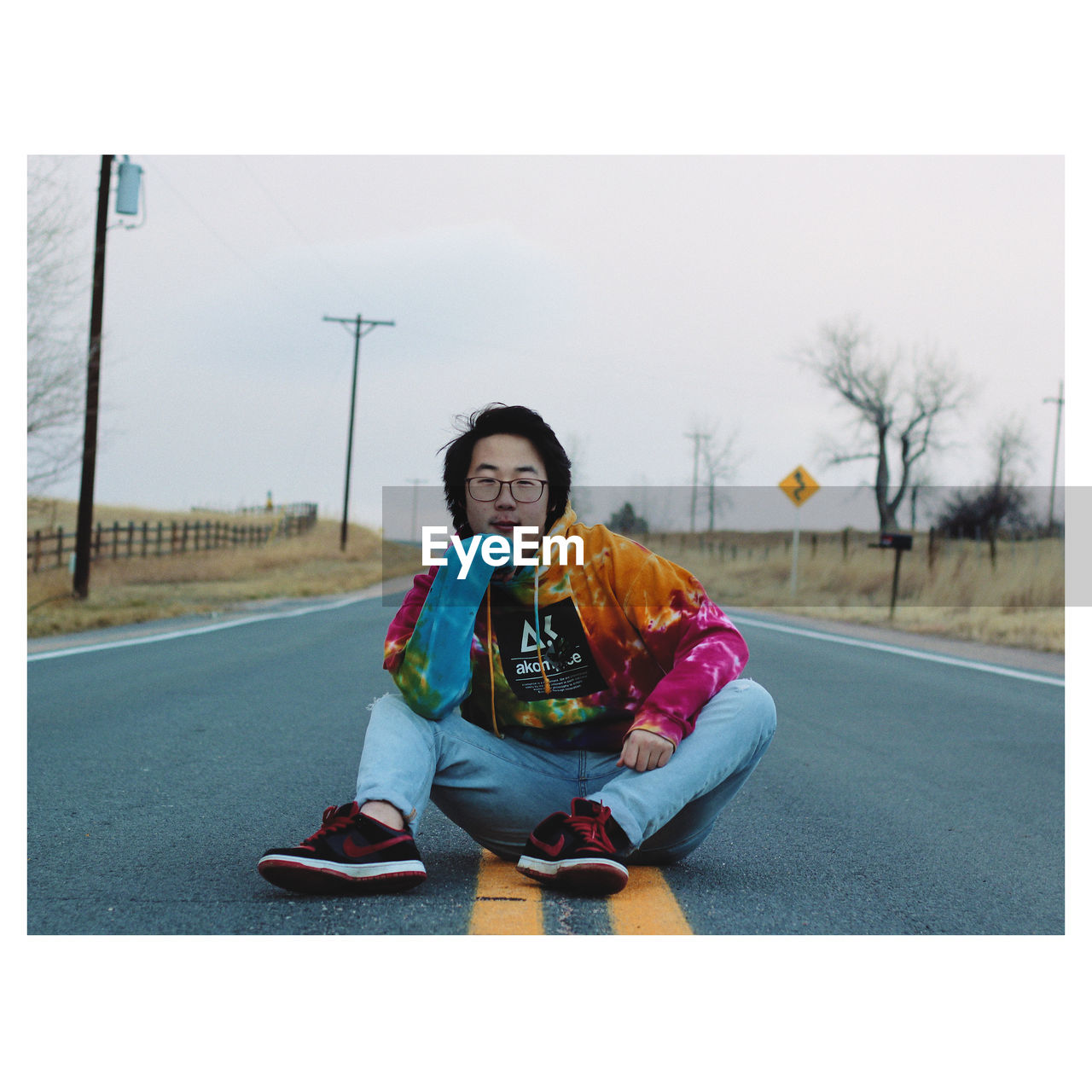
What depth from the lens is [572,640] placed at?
256cm

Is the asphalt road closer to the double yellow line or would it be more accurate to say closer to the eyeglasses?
the double yellow line

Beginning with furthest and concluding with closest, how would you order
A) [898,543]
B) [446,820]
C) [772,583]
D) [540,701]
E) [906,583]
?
[772,583] → [906,583] → [898,543] → [446,820] → [540,701]

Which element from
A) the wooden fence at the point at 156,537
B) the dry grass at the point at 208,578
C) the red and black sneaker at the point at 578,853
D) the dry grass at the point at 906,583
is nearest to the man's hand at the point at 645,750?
the red and black sneaker at the point at 578,853

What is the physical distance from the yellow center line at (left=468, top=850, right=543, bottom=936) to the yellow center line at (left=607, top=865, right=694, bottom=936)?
0.18 meters

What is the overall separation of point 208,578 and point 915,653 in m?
19.2

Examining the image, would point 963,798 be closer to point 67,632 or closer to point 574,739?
point 574,739

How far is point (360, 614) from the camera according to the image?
14.7m

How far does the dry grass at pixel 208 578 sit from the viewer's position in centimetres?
1406

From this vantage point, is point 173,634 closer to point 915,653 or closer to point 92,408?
point 92,408

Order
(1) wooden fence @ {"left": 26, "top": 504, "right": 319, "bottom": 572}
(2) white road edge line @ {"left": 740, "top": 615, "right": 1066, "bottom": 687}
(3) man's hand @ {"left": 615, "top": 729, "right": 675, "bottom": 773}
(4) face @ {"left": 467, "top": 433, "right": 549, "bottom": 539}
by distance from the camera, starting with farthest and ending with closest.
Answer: (1) wooden fence @ {"left": 26, "top": 504, "right": 319, "bottom": 572}, (2) white road edge line @ {"left": 740, "top": 615, "right": 1066, "bottom": 687}, (4) face @ {"left": 467, "top": 433, "right": 549, "bottom": 539}, (3) man's hand @ {"left": 615, "top": 729, "right": 675, "bottom": 773}

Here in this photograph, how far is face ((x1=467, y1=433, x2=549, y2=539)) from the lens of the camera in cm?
252

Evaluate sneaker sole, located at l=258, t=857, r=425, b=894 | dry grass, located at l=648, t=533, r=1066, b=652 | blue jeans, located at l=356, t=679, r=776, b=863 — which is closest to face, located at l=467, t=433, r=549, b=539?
blue jeans, located at l=356, t=679, r=776, b=863

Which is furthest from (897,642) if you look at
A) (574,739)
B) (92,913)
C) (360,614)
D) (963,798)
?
(92,913)

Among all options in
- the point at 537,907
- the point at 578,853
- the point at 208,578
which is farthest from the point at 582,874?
the point at 208,578
